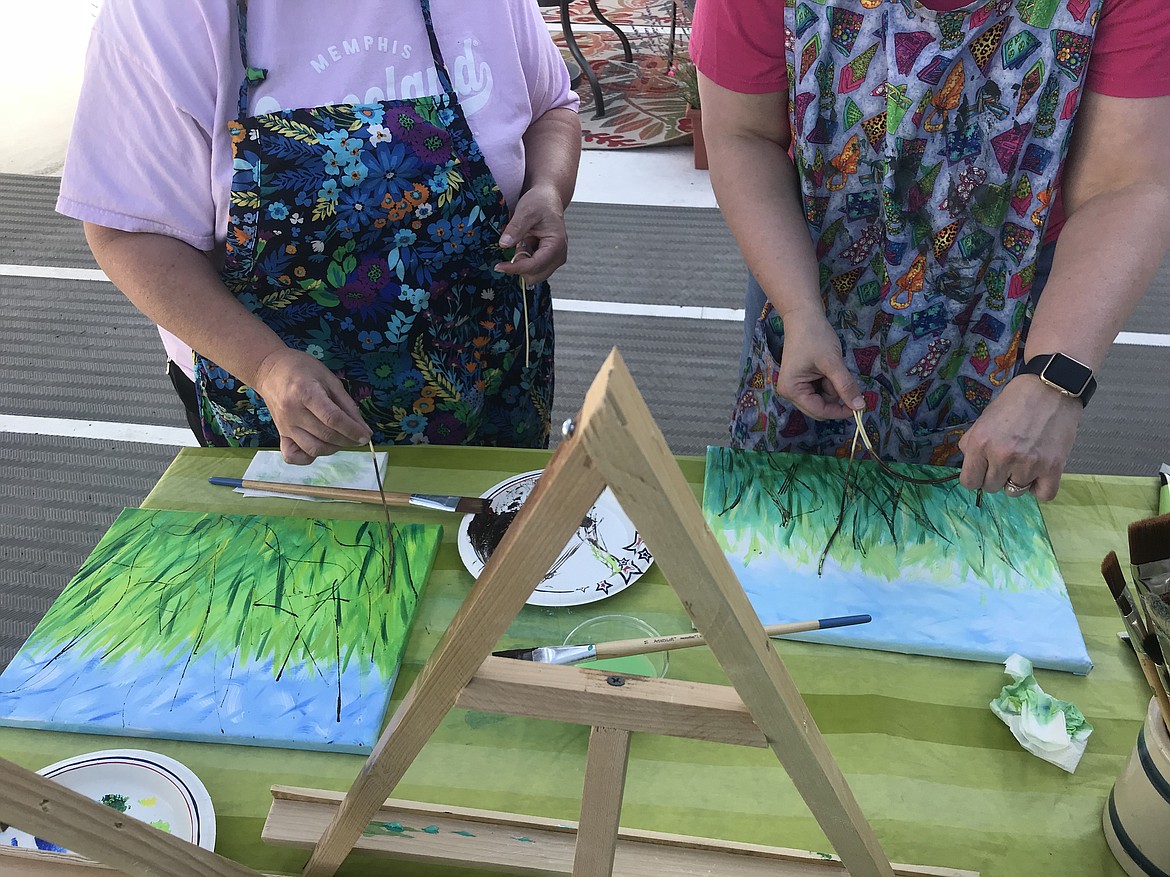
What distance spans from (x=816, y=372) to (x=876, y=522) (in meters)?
0.21

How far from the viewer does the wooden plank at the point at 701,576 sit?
0.46 m

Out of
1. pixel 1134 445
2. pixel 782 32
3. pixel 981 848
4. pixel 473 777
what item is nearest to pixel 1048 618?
pixel 981 848

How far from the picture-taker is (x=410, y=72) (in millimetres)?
1156

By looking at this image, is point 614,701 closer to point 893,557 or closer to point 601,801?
point 601,801

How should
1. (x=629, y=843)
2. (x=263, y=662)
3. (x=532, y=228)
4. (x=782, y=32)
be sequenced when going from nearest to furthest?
1. (x=629, y=843)
2. (x=263, y=662)
3. (x=782, y=32)
4. (x=532, y=228)

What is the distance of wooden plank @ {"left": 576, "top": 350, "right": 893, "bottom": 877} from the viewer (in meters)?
0.46

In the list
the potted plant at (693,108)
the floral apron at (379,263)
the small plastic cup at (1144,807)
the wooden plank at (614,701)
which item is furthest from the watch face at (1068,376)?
the potted plant at (693,108)

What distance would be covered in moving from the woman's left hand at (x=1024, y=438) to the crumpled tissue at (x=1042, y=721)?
0.22m

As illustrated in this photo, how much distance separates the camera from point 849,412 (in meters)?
1.15

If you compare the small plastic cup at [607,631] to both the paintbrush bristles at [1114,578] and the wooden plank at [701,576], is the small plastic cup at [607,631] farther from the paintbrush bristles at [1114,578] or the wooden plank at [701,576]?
the paintbrush bristles at [1114,578]

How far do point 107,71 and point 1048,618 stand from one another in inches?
49.4

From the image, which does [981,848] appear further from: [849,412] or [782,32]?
[782,32]

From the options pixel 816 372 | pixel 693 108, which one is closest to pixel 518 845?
pixel 816 372

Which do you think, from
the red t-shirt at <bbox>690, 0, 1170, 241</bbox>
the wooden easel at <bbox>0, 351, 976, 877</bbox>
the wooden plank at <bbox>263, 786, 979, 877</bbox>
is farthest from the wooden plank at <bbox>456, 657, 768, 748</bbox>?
the red t-shirt at <bbox>690, 0, 1170, 241</bbox>
